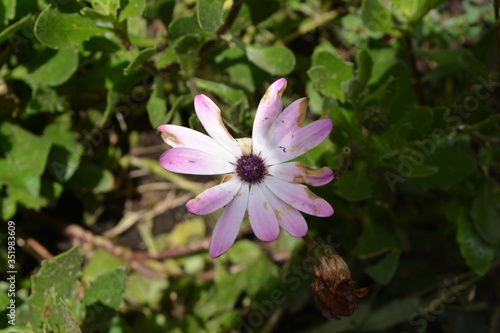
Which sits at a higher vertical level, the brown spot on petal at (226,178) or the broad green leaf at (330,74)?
the broad green leaf at (330,74)

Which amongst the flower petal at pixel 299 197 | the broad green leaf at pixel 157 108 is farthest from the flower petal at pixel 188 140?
the broad green leaf at pixel 157 108

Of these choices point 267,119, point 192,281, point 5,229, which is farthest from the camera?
point 192,281

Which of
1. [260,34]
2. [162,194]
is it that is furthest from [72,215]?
[260,34]

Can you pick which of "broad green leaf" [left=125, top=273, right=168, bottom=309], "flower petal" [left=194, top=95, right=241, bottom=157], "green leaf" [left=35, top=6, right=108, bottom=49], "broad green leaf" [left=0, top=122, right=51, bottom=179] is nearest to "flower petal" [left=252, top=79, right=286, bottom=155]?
"flower petal" [left=194, top=95, right=241, bottom=157]

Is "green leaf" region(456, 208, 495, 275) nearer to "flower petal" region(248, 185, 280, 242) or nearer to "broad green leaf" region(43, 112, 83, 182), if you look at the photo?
"flower petal" region(248, 185, 280, 242)

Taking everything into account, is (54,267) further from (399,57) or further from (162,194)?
(399,57)

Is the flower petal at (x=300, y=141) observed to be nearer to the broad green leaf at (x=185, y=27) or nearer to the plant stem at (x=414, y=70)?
the broad green leaf at (x=185, y=27)
